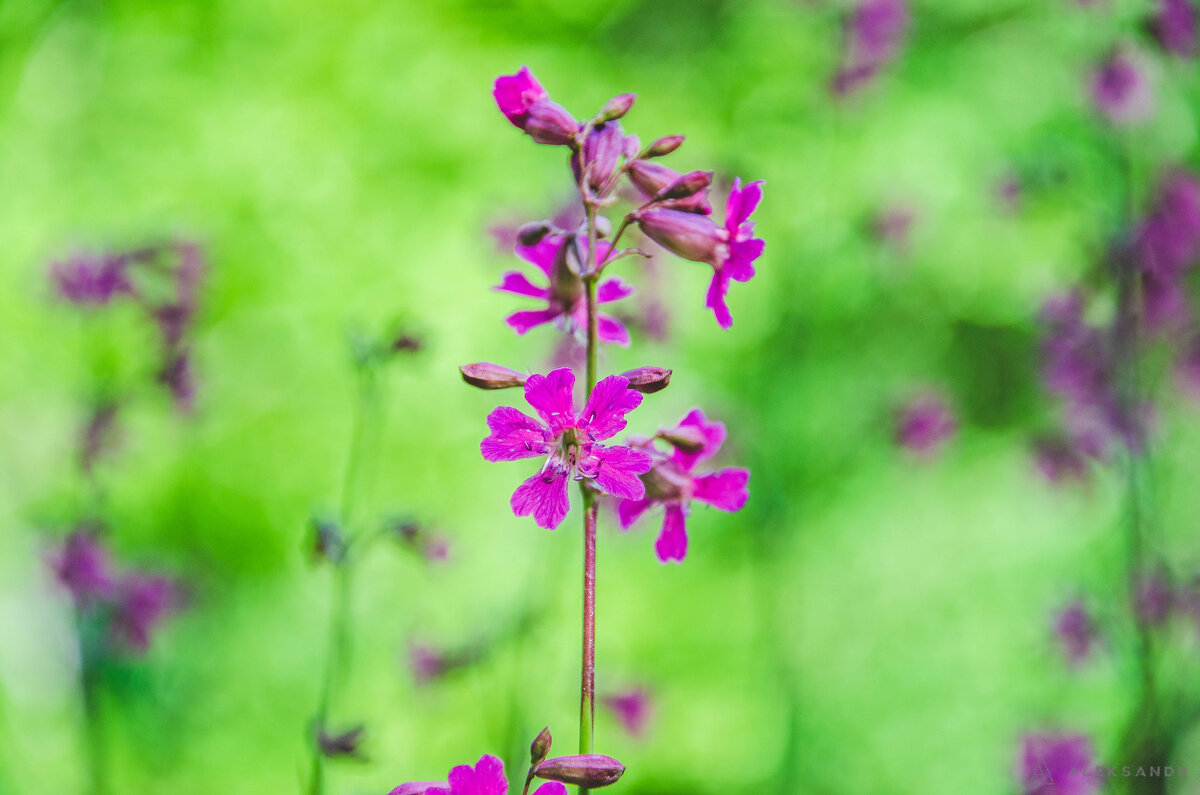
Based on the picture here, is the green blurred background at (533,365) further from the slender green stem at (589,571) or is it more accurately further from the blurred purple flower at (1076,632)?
the slender green stem at (589,571)

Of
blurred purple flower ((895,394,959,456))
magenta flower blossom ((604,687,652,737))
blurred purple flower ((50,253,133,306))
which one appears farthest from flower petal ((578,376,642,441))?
blurred purple flower ((895,394,959,456))

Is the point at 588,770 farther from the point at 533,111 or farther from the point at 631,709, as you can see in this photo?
the point at 631,709

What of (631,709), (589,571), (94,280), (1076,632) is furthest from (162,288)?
(1076,632)

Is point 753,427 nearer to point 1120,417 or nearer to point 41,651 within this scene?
point 1120,417

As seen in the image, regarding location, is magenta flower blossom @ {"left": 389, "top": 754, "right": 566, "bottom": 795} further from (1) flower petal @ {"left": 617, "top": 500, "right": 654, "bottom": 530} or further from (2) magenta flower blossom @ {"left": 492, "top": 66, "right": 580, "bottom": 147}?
(2) magenta flower blossom @ {"left": 492, "top": 66, "right": 580, "bottom": 147}

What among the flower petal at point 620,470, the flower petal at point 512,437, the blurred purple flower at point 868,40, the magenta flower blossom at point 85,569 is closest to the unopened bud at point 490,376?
the flower petal at point 512,437

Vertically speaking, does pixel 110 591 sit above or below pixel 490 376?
below
